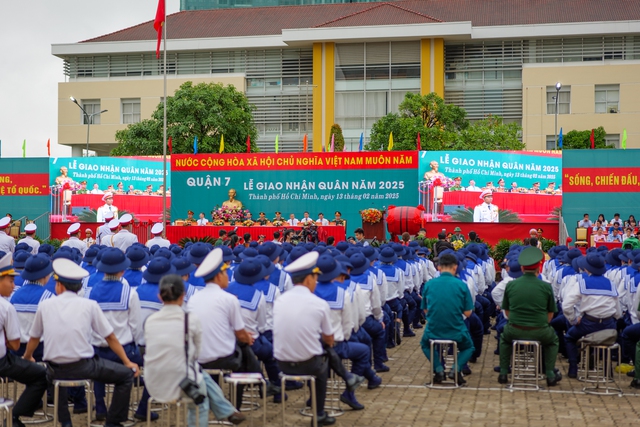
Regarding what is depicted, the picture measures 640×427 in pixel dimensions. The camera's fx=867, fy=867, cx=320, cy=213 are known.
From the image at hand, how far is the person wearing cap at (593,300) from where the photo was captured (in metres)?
9.88

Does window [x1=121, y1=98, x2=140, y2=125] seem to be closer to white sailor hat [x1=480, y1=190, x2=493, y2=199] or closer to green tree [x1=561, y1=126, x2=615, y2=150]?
green tree [x1=561, y1=126, x2=615, y2=150]

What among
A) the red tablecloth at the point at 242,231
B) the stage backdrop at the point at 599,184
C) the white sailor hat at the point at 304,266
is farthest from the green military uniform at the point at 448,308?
the stage backdrop at the point at 599,184

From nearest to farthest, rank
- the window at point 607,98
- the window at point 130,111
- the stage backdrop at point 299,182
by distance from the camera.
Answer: the stage backdrop at point 299,182, the window at point 607,98, the window at point 130,111

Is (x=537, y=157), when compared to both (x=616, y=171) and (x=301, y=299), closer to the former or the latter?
(x=616, y=171)

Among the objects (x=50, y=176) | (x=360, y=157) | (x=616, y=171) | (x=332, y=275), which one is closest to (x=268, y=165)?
(x=360, y=157)

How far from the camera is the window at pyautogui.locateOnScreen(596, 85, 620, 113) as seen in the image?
52844 mm

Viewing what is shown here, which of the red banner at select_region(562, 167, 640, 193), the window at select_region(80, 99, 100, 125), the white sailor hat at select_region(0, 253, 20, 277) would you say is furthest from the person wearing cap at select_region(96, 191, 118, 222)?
the window at select_region(80, 99, 100, 125)

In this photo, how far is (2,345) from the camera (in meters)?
7.32

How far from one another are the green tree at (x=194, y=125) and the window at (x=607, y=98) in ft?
70.6

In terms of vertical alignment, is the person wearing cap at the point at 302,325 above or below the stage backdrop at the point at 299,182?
below

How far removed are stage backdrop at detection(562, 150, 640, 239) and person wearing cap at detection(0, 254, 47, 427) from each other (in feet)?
76.3

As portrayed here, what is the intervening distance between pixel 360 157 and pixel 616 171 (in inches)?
335

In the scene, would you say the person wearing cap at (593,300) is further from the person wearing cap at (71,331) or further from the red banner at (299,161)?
the red banner at (299,161)

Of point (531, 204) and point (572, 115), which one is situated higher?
point (572, 115)
